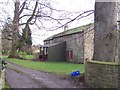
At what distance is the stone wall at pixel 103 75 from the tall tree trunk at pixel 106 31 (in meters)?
0.69

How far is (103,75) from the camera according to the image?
35.2ft

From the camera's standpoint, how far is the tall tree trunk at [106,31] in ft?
36.0

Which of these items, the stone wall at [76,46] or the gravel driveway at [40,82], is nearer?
the gravel driveway at [40,82]

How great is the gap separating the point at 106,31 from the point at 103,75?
2.18 meters

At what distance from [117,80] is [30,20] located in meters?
31.5

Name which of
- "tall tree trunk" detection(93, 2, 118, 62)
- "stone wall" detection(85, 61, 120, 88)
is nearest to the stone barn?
"stone wall" detection(85, 61, 120, 88)

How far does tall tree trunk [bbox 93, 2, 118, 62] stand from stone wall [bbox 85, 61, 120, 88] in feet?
2.28

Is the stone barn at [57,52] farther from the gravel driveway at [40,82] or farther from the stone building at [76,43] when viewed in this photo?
the gravel driveway at [40,82]

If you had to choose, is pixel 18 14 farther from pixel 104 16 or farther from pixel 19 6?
pixel 104 16

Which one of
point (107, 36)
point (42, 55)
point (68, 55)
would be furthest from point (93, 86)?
point (42, 55)

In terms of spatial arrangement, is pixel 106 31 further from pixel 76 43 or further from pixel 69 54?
pixel 69 54

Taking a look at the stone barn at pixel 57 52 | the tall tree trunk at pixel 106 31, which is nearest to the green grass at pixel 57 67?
the tall tree trunk at pixel 106 31

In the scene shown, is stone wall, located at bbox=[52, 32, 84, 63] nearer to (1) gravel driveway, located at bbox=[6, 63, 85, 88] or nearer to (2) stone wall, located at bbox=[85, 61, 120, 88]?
(1) gravel driveway, located at bbox=[6, 63, 85, 88]

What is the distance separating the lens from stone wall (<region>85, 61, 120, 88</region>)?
1012cm
